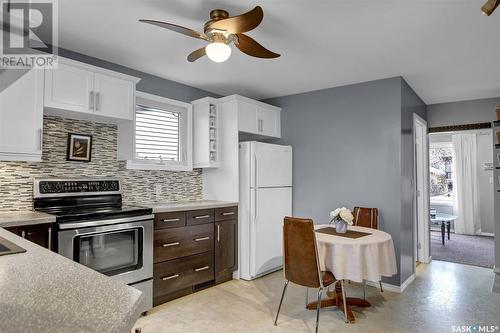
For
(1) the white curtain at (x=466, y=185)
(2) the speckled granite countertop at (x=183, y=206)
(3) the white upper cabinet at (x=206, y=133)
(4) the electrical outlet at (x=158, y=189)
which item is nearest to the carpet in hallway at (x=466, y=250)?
(1) the white curtain at (x=466, y=185)

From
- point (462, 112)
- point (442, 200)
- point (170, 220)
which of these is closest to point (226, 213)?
point (170, 220)

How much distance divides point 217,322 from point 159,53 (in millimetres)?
2509

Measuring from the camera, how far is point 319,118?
4.27 meters

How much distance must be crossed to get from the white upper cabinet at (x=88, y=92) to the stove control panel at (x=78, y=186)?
609mm

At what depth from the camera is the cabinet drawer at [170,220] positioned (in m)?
3.06

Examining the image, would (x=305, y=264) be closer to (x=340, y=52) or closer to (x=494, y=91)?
(x=340, y=52)

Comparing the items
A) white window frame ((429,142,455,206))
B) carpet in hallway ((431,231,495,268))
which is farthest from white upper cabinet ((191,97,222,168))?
white window frame ((429,142,455,206))

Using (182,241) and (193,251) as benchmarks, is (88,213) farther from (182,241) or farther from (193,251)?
(193,251)

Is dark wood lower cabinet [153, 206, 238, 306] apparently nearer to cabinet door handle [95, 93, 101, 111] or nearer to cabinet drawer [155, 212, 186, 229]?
cabinet drawer [155, 212, 186, 229]

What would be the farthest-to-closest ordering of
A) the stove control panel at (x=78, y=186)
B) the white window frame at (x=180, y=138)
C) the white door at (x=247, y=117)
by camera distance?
the white door at (x=247, y=117) → the white window frame at (x=180, y=138) → the stove control panel at (x=78, y=186)

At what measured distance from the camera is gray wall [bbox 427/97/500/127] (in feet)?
14.9

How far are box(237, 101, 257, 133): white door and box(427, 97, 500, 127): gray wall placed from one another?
2.87 metres

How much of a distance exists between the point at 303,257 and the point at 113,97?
225cm

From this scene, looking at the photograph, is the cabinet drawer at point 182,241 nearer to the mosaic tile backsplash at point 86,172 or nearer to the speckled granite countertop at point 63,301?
the mosaic tile backsplash at point 86,172
